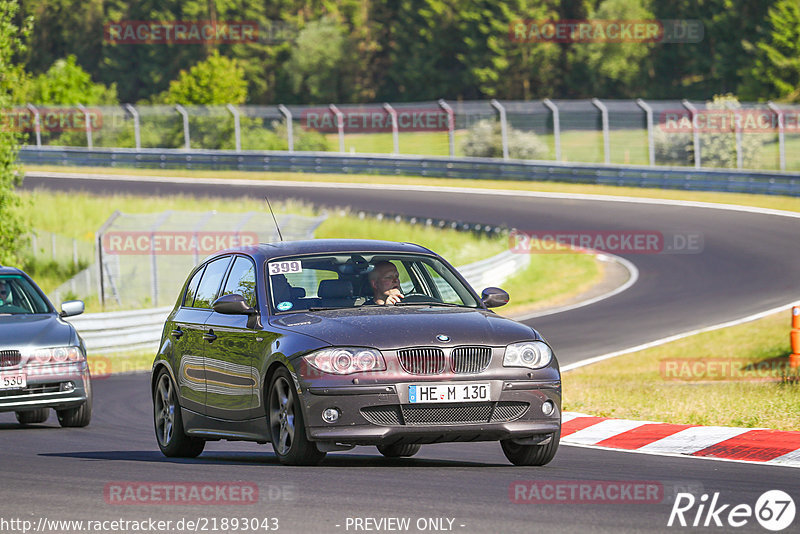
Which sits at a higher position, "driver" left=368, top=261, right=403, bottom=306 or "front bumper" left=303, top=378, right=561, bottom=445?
"driver" left=368, top=261, right=403, bottom=306

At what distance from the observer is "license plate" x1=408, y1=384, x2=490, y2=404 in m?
8.01

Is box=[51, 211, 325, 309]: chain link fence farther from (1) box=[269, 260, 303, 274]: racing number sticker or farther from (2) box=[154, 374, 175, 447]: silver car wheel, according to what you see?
(1) box=[269, 260, 303, 274]: racing number sticker

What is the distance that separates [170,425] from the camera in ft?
33.5

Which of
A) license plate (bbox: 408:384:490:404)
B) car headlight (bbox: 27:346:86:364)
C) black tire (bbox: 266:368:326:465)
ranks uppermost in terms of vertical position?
license plate (bbox: 408:384:490:404)

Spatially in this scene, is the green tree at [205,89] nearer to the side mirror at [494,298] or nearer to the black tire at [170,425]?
the black tire at [170,425]

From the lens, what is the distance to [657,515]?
21.9 feet

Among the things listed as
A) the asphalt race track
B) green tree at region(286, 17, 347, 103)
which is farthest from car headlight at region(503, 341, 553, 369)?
green tree at region(286, 17, 347, 103)

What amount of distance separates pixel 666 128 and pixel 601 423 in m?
33.4

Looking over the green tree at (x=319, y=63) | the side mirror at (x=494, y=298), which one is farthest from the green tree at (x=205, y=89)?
the side mirror at (x=494, y=298)

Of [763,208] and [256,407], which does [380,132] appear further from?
[256,407]

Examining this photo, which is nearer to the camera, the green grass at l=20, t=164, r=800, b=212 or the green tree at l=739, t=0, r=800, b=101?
the green grass at l=20, t=164, r=800, b=212

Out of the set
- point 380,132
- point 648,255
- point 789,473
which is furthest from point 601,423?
point 380,132

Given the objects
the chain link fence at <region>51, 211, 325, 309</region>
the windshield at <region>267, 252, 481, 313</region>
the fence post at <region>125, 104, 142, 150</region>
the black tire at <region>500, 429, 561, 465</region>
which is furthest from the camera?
the fence post at <region>125, 104, 142, 150</region>

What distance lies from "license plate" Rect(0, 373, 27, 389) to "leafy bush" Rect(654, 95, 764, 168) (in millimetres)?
33119
